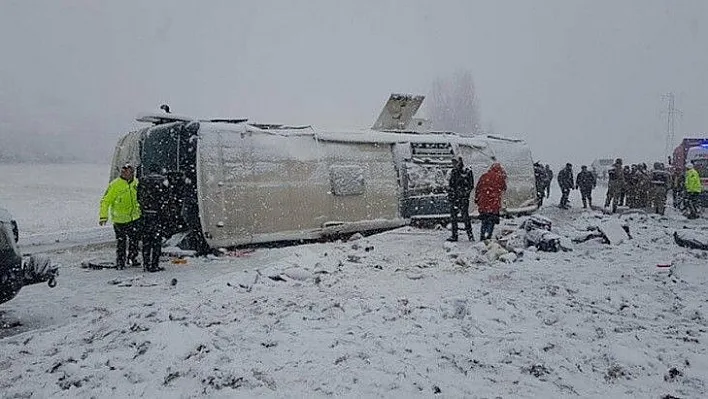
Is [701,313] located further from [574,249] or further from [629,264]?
Answer: [574,249]

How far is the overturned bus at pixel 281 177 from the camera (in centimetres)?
994

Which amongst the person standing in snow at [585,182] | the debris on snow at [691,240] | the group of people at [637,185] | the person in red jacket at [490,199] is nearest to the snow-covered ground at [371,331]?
the debris on snow at [691,240]

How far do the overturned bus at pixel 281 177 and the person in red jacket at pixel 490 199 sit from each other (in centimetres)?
216

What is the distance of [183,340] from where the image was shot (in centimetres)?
463

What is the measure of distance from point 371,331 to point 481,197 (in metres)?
6.70

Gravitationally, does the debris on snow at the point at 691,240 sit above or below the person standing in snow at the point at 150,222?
below

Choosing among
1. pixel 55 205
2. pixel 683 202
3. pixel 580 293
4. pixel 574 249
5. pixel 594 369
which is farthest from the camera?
pixel 55 205

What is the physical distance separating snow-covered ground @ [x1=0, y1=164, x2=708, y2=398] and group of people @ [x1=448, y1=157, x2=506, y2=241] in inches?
105

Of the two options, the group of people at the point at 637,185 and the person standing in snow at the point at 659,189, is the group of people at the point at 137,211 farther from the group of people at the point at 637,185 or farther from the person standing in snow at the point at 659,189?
the person standing in snow at the point at 659,189

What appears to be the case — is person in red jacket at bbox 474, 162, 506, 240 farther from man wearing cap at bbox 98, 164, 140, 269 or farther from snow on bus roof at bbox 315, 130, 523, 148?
man wearing cap at bbox 98, 164, 140, 269

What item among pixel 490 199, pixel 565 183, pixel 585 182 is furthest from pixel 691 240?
pixel 565 183

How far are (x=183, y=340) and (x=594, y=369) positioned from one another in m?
3.19

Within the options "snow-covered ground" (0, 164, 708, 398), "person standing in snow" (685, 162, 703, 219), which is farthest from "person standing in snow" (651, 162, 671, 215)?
"snow-covered ground" (0, 164, 708, 398)

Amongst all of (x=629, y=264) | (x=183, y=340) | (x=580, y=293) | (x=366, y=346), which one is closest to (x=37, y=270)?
(x=183, y=340)
